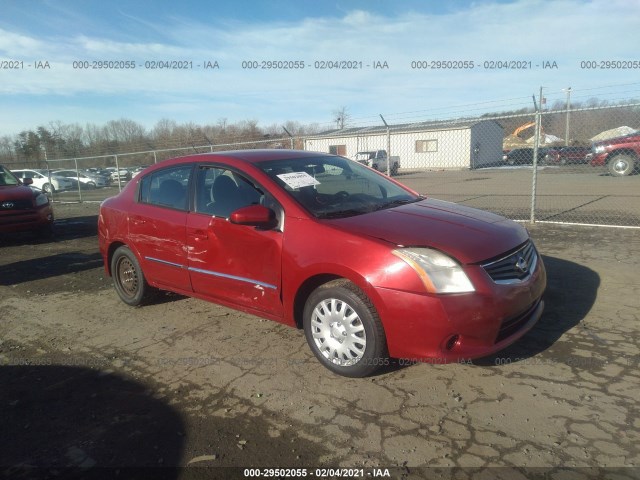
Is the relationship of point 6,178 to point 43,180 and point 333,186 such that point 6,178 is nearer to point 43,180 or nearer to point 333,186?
point 333,186

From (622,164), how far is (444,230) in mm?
17191

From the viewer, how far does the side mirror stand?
3.35 m

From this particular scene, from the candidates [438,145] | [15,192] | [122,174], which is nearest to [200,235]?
[15,192]

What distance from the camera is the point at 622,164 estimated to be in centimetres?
1662

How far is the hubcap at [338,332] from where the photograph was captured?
306cm

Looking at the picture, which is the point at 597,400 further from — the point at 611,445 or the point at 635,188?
Answer: the point at 635,188

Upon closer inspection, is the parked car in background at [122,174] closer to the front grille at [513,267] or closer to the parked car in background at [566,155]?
the front grille at [513,267]

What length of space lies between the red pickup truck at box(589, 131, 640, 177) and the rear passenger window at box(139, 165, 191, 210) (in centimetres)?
1684

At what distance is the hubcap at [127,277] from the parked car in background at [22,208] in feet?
17.3

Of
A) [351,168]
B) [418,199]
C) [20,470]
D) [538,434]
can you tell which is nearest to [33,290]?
[20,470]

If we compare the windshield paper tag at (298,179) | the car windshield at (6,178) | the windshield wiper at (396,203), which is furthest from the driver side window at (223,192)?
the car windshield at (6,178)

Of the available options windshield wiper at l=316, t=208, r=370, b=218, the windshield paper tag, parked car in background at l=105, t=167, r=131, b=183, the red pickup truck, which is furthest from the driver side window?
parked car in background at l=105, t=167, r=131, b=183

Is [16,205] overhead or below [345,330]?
overhead

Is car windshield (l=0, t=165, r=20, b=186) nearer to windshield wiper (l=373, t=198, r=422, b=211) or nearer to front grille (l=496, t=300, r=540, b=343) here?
windshield wiper (l=373, t=198, r=422, b=211)
